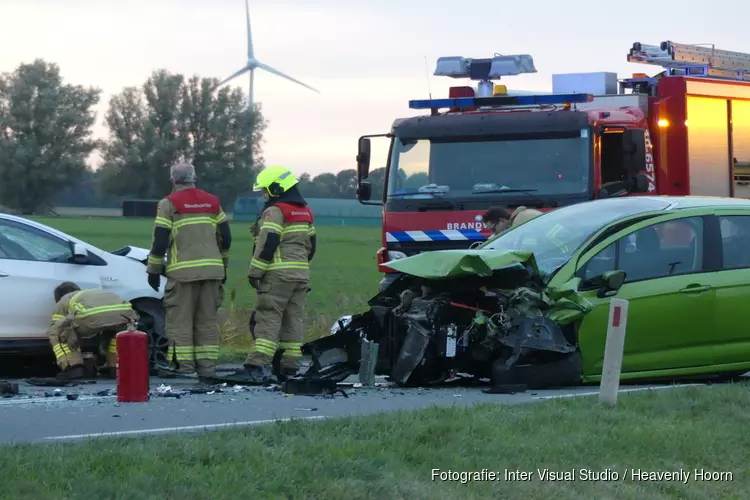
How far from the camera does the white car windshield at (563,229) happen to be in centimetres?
1023

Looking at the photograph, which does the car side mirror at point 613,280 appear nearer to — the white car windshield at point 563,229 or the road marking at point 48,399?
the white car windshield at point 563,229

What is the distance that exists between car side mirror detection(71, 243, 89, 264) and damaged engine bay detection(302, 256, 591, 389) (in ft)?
8.71

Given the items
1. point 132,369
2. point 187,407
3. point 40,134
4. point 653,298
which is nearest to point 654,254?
point 653,298

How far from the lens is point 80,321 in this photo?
426 inches

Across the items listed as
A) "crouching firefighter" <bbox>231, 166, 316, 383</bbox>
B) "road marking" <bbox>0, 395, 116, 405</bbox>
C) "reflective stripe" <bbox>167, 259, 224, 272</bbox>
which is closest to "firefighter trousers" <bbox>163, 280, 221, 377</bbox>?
"reflective stripe" <bbox>167, 259, 224, 272</bbox>

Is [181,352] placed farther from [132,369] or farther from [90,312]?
[132,369]

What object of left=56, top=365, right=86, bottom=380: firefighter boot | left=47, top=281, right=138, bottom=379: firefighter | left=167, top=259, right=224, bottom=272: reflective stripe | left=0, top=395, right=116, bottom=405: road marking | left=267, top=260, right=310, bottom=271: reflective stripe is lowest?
left=56, top=365, right=86, bottom=380: firefighter boot

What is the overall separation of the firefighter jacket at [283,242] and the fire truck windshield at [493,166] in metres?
2.72

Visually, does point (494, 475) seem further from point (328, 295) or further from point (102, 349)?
point (328, 295)

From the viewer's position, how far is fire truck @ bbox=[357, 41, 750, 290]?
44.1ft

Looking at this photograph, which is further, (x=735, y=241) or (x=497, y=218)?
(x=497, y=218)

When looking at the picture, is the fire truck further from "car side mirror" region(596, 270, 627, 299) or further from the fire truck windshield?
"car side mirror" region(596, 270, 627, 299)

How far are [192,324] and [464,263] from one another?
8.66ft

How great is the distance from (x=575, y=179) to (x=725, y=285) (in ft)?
10.9
